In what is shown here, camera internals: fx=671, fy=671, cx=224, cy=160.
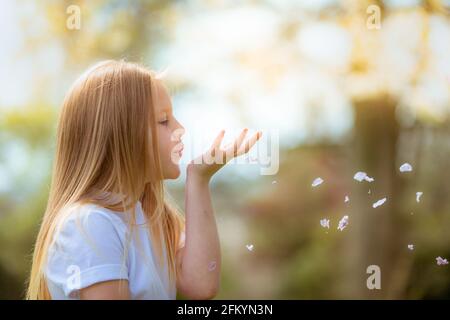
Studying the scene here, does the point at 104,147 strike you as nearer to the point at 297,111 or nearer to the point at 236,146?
the point at 236,146

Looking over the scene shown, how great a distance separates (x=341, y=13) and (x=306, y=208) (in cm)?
147

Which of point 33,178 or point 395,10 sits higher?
point 395,10

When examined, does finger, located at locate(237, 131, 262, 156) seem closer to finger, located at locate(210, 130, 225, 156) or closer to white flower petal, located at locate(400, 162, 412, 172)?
finger, located at locate(210, 130, 225, 156)

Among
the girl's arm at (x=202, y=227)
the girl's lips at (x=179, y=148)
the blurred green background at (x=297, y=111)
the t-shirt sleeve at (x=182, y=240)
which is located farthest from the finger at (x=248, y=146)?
the blurred green background at (x=297, y=111)

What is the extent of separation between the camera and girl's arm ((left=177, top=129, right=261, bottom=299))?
4.29 feet

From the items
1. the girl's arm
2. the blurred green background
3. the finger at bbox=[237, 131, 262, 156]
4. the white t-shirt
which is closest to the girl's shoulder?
the white t-shirt

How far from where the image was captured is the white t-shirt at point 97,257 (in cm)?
116

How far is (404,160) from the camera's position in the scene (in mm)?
4309

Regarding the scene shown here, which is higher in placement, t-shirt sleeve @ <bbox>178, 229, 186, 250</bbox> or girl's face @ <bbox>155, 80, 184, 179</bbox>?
girl's face @ <bbox>155, 80, 184, 179</bbox>

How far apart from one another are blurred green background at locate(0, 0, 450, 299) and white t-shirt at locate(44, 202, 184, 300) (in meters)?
2.68

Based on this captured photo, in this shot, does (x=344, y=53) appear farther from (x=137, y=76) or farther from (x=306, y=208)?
(x=137, y=76)

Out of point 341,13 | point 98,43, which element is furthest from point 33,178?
point 341,13

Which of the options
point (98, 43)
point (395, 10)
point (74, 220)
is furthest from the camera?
point (98, 43)

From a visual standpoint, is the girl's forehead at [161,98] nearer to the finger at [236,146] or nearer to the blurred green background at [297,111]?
the finger at [236,146]
